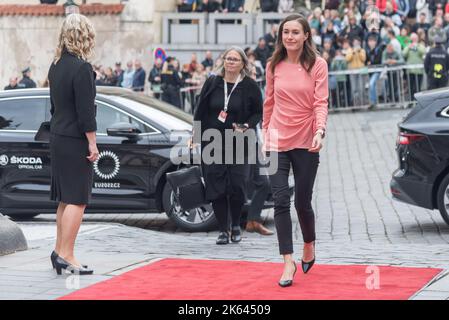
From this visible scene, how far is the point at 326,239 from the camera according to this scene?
12445 millimetres

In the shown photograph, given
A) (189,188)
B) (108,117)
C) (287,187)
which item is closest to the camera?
(287,187)

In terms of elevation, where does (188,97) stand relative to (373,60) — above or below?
below

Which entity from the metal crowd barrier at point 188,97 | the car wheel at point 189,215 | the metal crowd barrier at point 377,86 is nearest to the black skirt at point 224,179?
the car wheel at point 189,215

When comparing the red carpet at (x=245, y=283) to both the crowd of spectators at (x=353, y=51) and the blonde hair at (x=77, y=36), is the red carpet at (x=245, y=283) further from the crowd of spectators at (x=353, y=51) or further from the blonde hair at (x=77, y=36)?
the crowd of spectators at (x=353, y=51)

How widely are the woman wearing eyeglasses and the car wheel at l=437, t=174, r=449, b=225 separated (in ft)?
7.71

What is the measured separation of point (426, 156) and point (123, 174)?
3188mm

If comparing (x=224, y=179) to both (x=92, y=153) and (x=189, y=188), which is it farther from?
(x=92, y=153)

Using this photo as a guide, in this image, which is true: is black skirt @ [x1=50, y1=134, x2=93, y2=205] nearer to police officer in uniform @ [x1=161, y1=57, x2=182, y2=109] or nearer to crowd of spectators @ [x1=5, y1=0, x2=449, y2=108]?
crowd of spectators @ [x1=5, y1=0, x2=449, y2=108]

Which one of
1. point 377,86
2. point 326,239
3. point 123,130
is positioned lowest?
point 326,239

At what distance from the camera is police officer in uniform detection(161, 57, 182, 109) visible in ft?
89.1

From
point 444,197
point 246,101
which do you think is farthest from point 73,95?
point 444,197

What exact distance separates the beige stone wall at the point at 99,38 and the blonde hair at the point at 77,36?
23.9 m

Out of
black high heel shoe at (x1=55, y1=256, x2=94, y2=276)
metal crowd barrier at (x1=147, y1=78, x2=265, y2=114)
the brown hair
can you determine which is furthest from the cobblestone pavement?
metal crowd barrier at (x1=147, y1=78, x2=265, y2=114)

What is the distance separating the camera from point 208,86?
11602 mm
